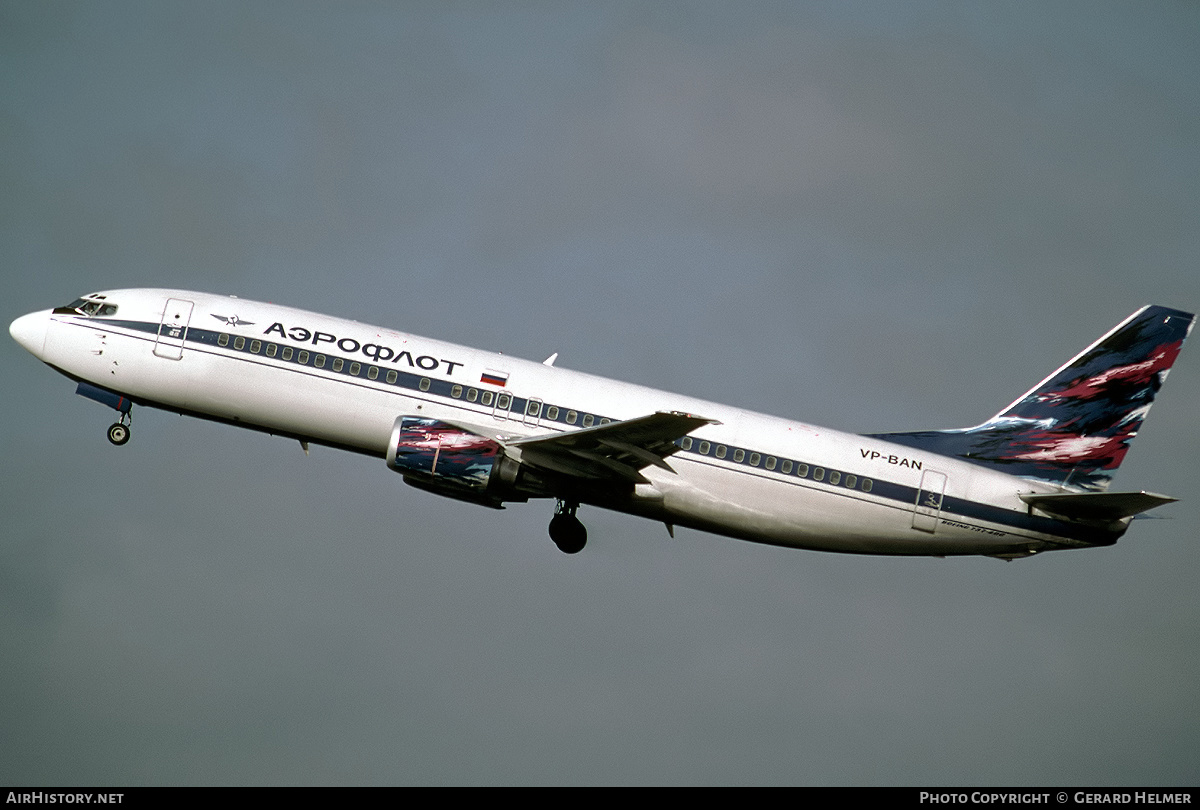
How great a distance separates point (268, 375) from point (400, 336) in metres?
3.83

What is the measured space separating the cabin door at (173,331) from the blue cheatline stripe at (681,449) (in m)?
0.24

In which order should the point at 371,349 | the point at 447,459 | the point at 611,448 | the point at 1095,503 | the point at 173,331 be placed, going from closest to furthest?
the point at 447,459 < the point at 611,448 < the point at 1095,503 < the point at 371,349 < the point at 173,331

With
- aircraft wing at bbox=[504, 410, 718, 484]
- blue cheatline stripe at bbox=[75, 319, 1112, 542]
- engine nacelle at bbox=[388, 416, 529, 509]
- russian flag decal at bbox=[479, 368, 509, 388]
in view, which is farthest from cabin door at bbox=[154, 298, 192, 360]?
aircraft wing at bbox=[504, 410, 718, 484]

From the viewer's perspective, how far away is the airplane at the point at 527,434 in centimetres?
3844

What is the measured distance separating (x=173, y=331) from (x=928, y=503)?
2203 cm

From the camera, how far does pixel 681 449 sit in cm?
3919

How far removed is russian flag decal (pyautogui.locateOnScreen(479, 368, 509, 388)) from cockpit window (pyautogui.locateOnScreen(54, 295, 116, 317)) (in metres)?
10.9

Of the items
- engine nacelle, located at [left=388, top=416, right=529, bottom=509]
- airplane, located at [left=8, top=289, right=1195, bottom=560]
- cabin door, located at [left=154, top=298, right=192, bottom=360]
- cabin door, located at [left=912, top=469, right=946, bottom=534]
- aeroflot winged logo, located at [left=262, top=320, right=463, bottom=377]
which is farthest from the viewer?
cabin door, located at [left=912, top=469, right=946, bottom=534]

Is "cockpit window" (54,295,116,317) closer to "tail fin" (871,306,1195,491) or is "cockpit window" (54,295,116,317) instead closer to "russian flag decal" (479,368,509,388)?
"russian flag decal" (479,368,509,388)

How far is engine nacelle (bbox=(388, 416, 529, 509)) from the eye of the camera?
37.4 metres

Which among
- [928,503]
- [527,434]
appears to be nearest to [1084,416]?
[928,503]

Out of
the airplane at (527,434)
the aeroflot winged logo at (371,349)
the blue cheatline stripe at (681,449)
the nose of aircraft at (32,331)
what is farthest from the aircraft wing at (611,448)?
the nose of aircraft at (32,331)

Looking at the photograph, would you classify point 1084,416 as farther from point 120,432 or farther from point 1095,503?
point 120,432

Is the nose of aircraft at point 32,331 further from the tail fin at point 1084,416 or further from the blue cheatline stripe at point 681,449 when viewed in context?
the tail fin at point 1084,416
